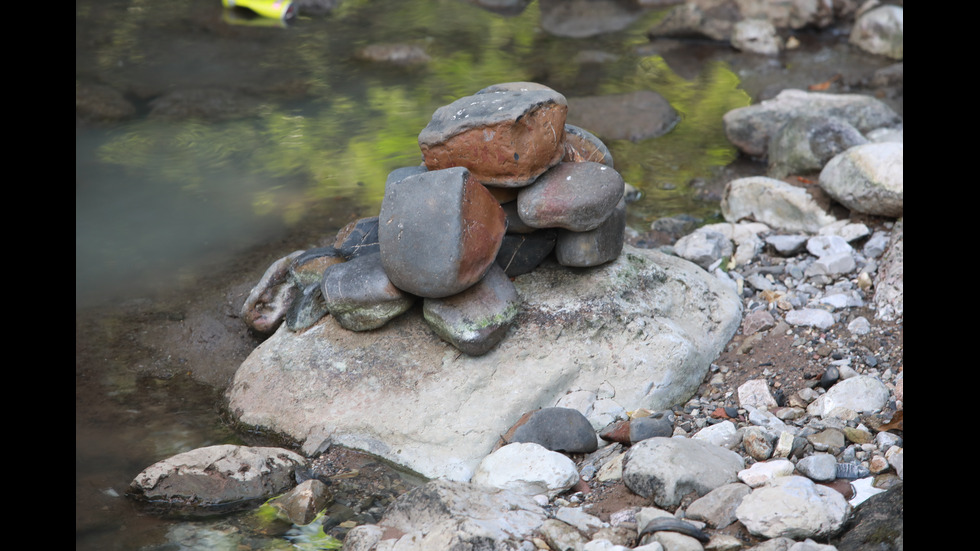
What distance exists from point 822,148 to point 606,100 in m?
2.40

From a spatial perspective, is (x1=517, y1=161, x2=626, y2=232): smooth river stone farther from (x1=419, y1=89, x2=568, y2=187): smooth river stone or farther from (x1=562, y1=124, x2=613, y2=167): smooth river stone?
(x1=562, y1=124, x2=613, y2=167): smooth river stone

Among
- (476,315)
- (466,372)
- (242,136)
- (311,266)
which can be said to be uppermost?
(476,315)

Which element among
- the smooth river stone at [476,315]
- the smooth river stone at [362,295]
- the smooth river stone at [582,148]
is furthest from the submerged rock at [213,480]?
the smooth river stone at [582,148]

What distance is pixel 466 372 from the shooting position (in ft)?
12.2

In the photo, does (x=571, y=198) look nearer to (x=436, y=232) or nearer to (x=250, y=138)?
(x=436, y=232)

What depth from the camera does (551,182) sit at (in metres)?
3.74

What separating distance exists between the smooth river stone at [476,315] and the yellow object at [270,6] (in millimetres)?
7706

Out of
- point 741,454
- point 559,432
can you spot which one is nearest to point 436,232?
point 559,432

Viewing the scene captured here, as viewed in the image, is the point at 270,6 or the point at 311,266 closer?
the point at 311,266

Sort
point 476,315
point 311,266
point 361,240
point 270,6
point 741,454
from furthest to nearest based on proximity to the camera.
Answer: point 270,6
point 311,266
point 361,240
point 476,315
point 741,454

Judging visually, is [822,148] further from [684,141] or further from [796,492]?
[796,492]

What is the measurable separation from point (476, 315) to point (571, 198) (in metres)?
0.65

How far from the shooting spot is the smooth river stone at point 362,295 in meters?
3.70

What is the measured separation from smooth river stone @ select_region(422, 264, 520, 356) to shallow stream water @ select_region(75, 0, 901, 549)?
111 centimetres
